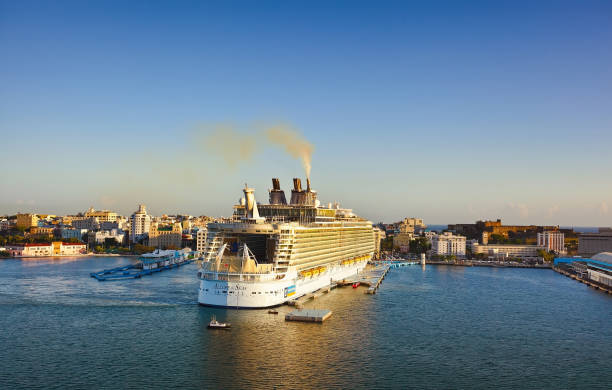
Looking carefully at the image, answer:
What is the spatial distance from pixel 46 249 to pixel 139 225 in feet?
74.6

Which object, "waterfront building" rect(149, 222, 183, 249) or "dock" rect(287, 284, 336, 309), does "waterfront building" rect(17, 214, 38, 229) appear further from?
"dock" rect(287, 284, 336, 309)

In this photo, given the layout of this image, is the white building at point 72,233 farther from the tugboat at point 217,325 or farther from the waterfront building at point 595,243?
the waterfront building at point 595,243

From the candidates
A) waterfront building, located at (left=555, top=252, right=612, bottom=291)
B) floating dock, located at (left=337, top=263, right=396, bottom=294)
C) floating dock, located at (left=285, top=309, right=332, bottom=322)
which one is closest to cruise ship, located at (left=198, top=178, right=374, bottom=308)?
Answer: floating dock, located at (left=337, top=263, right=396, bottom=294)

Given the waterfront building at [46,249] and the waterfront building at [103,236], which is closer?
the waterfront building at [46,249]

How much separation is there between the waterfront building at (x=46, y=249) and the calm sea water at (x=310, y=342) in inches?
1599

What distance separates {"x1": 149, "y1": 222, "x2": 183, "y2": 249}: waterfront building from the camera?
9969 cm

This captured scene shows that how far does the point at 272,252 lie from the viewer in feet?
120

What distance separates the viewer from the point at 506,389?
20.5 meters

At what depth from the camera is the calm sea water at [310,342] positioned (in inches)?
838

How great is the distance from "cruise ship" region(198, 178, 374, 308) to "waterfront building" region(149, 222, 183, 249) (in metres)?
57.9

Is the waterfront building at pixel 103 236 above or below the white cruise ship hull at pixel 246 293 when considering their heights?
above

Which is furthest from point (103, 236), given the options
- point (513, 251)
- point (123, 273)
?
point (513, 251)

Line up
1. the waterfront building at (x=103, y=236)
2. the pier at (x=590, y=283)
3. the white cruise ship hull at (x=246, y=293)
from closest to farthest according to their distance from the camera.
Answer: the white cruise ship hull at (x=246, y=293)
the pier at (x=590, y=283)
the waterfront building at (x=103, y=236)

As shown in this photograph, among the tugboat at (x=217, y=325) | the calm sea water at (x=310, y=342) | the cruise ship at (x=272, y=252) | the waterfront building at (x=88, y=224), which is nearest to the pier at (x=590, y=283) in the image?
the calm sea water at (x=310, y=342)
